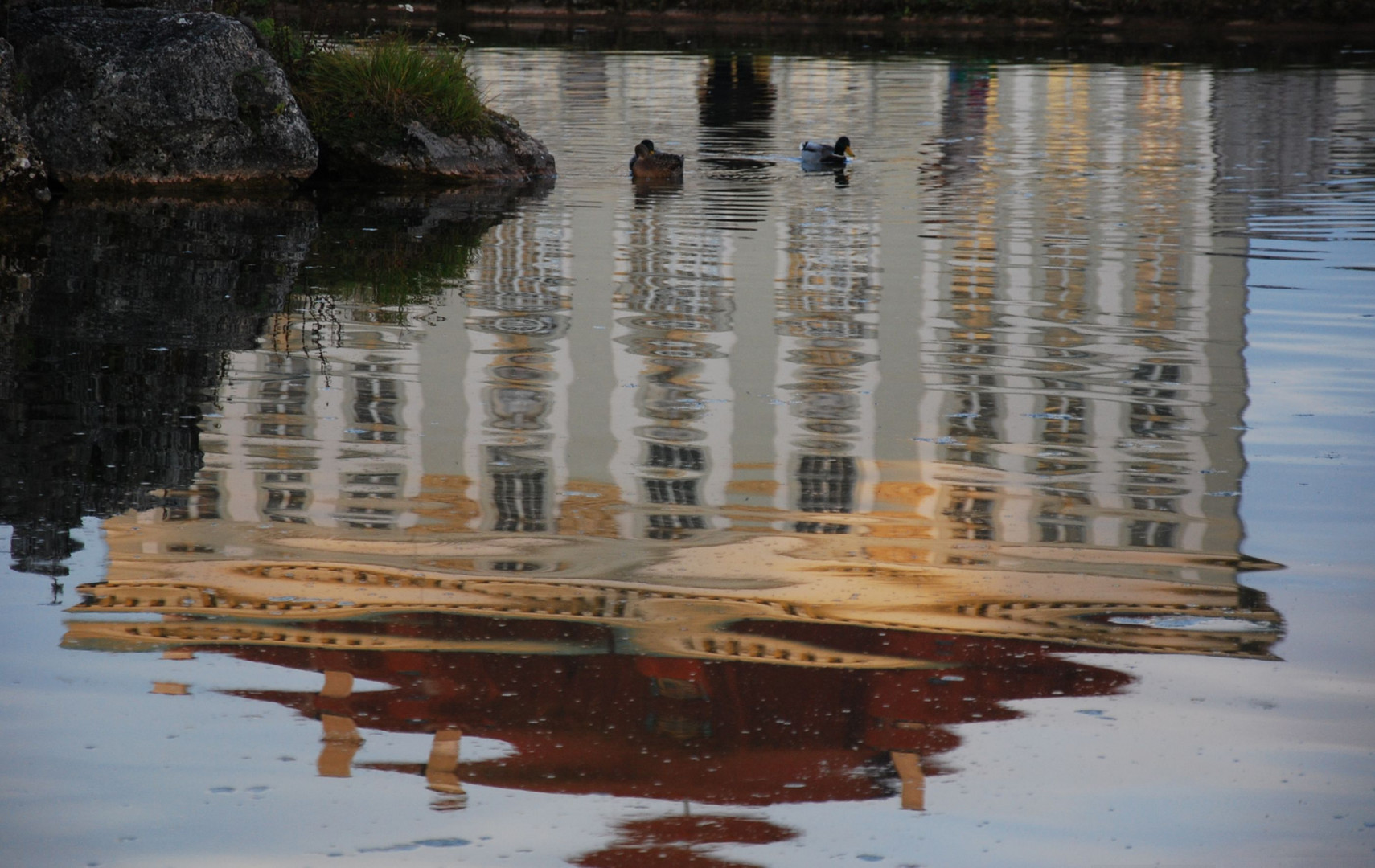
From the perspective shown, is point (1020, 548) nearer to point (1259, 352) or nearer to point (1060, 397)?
point (1060, 397)

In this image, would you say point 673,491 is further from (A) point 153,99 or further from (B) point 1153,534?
(A) point 153,99

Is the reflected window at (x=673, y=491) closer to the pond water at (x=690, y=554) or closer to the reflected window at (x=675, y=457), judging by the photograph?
the pond water at (x=690, y=554)

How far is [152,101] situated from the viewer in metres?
16.8

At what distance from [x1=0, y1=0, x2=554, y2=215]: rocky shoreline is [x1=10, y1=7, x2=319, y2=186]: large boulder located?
0.04ft

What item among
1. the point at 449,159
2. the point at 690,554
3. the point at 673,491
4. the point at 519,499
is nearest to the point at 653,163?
the point at 449,159

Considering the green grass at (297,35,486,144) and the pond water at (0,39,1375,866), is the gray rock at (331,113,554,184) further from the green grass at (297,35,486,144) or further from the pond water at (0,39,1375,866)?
the pond water at (0,39,1375,866)

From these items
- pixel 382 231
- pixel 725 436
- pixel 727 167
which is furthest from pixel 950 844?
pixel 727 167

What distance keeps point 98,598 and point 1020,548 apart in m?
3.09

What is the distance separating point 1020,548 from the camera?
6.02m

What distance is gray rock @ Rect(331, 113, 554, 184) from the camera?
18.5 meters

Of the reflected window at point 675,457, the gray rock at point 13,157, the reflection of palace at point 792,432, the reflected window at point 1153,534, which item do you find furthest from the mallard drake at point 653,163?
the reflected window at point 1153,534

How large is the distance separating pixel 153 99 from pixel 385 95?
262cm

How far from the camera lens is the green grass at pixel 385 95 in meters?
18.5

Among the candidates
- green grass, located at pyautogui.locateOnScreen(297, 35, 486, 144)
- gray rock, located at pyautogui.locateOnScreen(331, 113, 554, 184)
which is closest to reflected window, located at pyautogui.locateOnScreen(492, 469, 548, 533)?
gray rock, located at pyautogui.locateOnScreen(331, 113, 554, 184)
